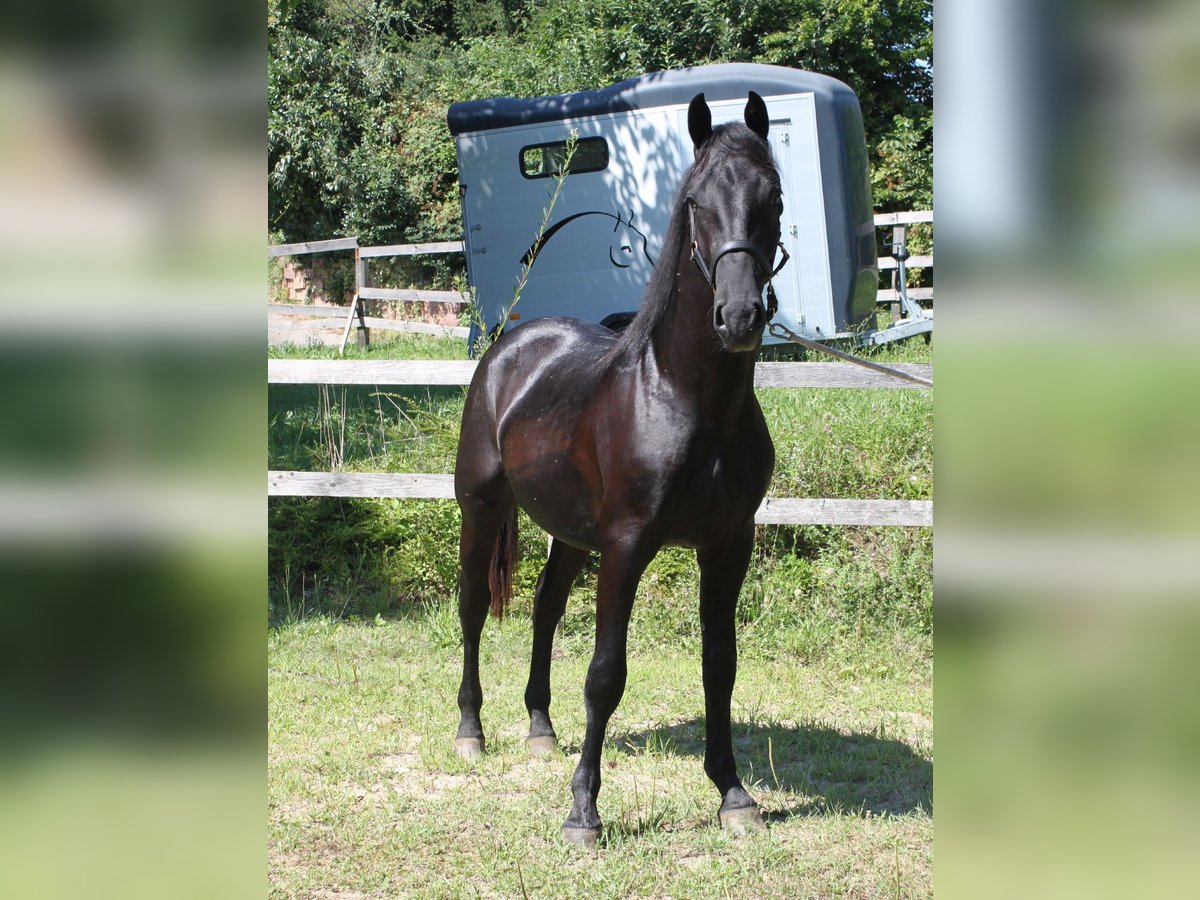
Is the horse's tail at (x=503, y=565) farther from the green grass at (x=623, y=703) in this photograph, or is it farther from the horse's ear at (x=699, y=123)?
the horse's ear at (x=699, y=123)

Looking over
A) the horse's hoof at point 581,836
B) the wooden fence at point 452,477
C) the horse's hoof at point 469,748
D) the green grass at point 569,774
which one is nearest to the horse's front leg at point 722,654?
the green grass at point 569,774

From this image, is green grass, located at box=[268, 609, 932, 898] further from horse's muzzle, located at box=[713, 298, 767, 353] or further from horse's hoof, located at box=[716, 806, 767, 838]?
horse's muzzle, located at box=[713, 298, 767, 353]

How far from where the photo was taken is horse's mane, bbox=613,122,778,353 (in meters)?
2.87

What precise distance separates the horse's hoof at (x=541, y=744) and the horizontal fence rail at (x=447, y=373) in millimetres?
2266

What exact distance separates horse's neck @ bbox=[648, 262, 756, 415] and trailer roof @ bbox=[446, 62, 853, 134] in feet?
27.3

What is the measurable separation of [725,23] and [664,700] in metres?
16.5

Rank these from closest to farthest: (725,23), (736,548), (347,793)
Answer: (736,548), (347,793), (725,23)

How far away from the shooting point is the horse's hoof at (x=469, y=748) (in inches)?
160
